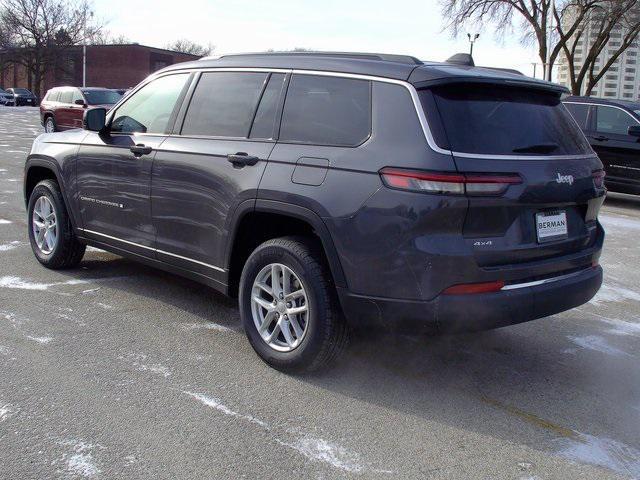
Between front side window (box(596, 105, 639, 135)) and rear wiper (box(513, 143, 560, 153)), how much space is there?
29.8 ft

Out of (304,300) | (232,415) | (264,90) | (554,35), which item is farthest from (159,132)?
(554,35)

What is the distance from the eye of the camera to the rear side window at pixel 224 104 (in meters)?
4.49

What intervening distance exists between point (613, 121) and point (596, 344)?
27.9 feet

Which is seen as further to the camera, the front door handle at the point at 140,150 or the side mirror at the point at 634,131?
the side mirror at the point at 634,131

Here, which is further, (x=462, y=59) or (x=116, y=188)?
(x=116, y=188)

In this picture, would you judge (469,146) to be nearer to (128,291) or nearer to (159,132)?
(159,132)

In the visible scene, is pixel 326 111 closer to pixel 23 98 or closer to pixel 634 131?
pixel 634 131

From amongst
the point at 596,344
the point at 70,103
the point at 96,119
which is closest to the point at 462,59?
the point at 596,344

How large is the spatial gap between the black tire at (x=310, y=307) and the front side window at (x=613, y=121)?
9.87m

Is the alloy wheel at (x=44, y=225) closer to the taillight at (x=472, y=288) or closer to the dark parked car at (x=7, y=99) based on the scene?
the taillight at (x=472, y=288)

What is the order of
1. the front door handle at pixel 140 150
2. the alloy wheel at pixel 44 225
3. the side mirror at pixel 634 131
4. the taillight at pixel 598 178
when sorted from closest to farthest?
the taillight at pixel 598 178 < the front door handle at pixel 140 150 < the alloy wheel at pixel 44 225 < the side mirror at pixel 634 131

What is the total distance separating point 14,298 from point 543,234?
396 centimetres

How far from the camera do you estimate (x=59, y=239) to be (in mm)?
6066

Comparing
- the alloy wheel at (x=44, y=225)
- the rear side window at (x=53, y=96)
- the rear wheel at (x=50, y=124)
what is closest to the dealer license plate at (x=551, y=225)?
the alloy wheel at (x=44, y=225)
